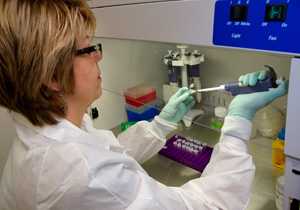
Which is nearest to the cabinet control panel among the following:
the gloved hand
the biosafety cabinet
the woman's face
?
the biosafety cabinet

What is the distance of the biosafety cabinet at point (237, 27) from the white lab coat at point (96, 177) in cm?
15

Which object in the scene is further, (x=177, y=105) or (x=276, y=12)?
(x=177, y=105)

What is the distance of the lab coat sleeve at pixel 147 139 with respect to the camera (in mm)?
1265

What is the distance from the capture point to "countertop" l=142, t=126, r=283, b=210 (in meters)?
1.07

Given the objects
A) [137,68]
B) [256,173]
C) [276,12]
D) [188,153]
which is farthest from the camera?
[137,68]

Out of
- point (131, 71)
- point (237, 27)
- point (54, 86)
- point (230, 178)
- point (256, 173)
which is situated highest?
point (237, 27)

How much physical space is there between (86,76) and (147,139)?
50 cm

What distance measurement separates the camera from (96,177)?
0.71 metres

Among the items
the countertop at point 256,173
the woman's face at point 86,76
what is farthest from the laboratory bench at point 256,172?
the woman's face at point 86,76

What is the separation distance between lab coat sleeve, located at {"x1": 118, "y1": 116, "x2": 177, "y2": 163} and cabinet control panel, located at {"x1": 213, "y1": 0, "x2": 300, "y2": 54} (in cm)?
52

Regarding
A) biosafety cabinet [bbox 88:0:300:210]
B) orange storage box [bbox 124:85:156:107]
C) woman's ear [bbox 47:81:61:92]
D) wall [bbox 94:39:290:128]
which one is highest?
biosafety cabinet [bbox 88:0:300:210]

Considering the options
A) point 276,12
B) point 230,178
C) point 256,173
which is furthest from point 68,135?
point 256,173

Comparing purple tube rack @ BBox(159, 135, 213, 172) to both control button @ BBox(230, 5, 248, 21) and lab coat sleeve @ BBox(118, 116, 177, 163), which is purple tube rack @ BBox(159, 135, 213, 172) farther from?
control button @ BBox(230, 5, 248, 21)

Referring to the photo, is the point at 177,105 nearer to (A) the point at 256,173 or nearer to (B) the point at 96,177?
(A) the point at 256,173
